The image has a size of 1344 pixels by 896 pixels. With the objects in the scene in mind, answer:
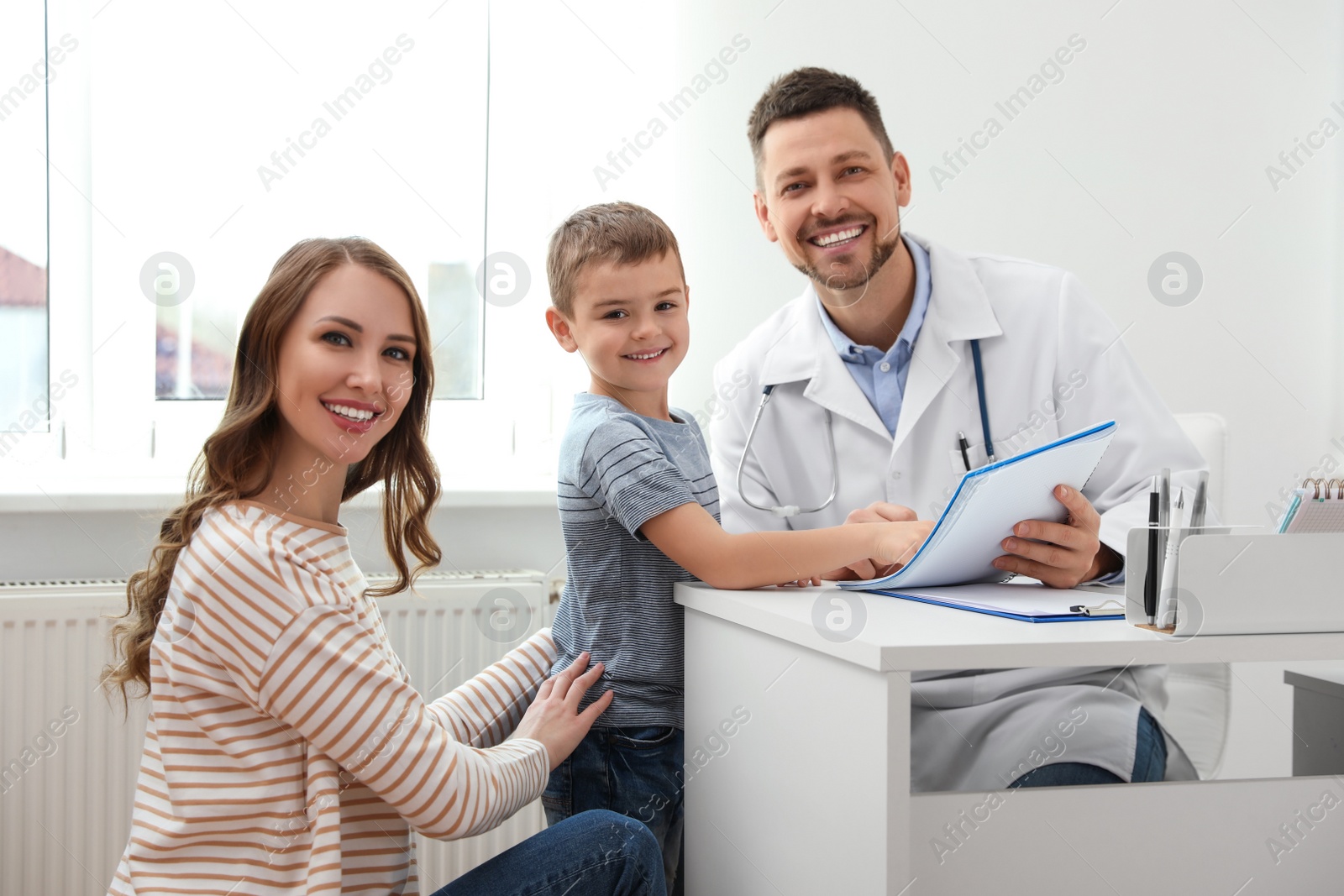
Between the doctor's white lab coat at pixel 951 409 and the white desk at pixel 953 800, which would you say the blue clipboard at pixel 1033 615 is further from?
the doctor's white lab coat at pixel 951 409

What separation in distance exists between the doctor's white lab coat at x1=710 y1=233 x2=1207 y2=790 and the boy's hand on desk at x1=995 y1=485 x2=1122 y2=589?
9.1 inches

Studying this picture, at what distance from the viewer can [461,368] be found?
2170 millimetres

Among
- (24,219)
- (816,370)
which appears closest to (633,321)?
(816,370)

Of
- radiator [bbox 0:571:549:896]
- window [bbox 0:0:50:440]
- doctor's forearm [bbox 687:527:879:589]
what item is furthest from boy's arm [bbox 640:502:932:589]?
window [bbox 0:0:50:440]

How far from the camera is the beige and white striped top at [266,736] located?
2.73 ft

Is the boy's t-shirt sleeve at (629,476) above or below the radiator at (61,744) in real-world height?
above

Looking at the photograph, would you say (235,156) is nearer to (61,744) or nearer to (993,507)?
(61,744)

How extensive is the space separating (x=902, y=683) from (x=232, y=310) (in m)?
1.76

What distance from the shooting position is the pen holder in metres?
0.70

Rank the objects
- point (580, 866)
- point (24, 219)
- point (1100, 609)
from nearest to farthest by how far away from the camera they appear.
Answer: point (1100, 609)
point (580, 866)
point (24, 219)

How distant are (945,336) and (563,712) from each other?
0.75 m

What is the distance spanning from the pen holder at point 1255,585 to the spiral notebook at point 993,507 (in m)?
0.16

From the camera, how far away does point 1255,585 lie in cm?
71

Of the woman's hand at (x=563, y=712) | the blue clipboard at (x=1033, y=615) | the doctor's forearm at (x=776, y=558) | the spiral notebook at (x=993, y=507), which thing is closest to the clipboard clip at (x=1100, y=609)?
the blue clipboard at (x=1033, y=615)
